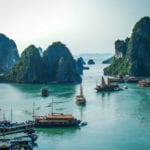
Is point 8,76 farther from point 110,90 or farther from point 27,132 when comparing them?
point 27,132

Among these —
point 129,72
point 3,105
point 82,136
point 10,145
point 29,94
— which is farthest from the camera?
point 129,72

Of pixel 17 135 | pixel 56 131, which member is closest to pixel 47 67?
pixel 56 131

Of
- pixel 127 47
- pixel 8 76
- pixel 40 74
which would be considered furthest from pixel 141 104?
pixel 127 47

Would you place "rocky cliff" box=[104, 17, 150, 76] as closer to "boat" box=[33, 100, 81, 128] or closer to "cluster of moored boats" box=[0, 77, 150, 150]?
"boat" box=[33, 100, 81, 128]

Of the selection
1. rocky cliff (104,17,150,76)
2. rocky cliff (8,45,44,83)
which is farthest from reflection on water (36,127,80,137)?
rocky cliff (104,17,150,76)

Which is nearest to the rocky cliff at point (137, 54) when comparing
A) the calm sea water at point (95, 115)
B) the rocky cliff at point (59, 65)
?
the rocky cliff at point (59, 65)

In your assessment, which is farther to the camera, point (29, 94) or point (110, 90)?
point (110, 90)

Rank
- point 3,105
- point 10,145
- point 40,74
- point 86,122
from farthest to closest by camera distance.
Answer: point 40,74 → point 3,105 → point 86,122 → point 10,145

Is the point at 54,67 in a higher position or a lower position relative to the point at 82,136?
higher
